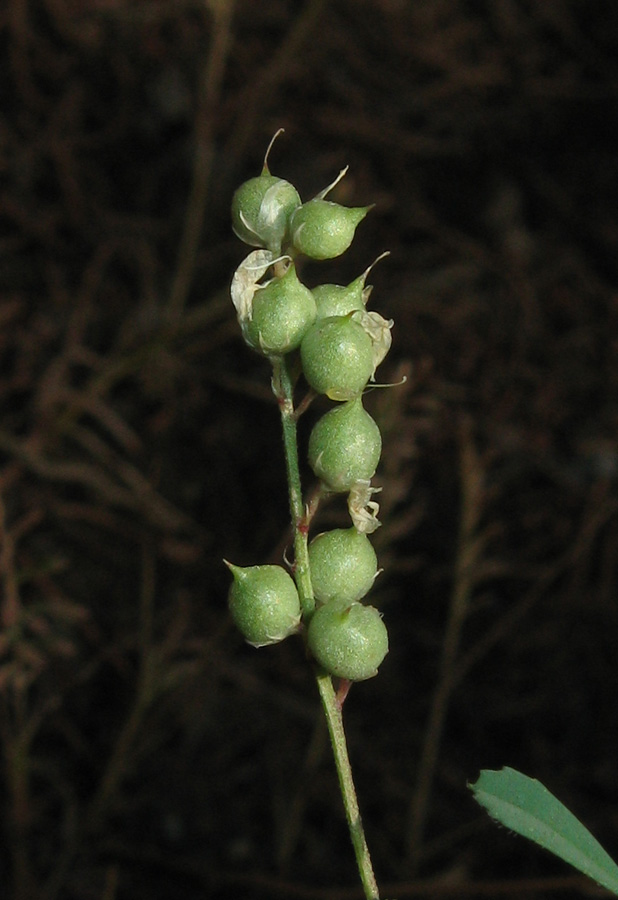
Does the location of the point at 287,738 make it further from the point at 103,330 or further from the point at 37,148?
the point at 37,148

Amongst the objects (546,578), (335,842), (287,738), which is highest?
(546,578)

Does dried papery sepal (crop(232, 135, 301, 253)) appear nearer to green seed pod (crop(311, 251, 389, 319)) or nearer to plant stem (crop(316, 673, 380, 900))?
green seed pod (crop(311, 251, 389, 319))

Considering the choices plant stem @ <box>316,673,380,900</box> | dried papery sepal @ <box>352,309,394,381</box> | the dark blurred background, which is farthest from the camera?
the dark blurred background

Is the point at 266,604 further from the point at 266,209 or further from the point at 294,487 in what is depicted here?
the point at 266,209

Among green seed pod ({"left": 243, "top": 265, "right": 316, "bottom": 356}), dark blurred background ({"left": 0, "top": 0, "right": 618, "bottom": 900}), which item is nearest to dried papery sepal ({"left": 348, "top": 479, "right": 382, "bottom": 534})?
green seed pod ({"left": 243, "top": 265, "right": 316, "bottom": 356})

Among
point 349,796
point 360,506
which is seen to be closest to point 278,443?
point 360,506

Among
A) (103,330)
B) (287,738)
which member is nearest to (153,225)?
(103,330)
